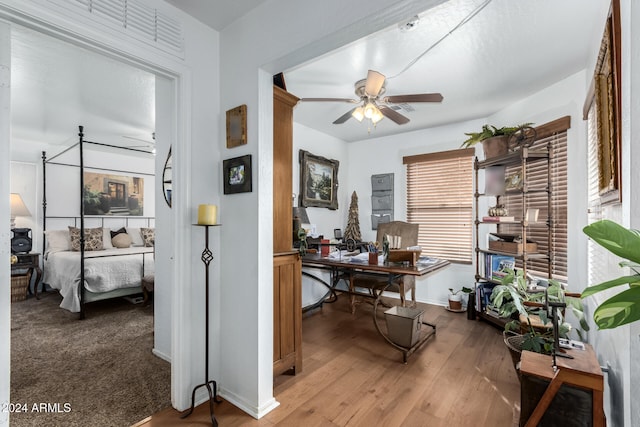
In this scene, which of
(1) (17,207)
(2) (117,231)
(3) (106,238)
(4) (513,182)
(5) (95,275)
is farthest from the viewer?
(2) (117,231)

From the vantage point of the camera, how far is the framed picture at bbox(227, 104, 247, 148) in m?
1.97

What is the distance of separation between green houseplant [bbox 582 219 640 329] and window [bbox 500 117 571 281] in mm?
2882

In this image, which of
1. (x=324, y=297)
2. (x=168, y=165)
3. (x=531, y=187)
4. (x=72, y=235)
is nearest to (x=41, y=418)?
(x=168, y=165)

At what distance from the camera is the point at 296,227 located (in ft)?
11.7

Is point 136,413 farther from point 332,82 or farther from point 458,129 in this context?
point 458,129

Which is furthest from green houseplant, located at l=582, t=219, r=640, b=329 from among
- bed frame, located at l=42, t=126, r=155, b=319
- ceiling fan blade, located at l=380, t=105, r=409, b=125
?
bed frame, located at l=42, t=126, r=155, b=319

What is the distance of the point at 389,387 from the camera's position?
7.11 ft

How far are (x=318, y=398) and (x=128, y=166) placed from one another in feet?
19.3

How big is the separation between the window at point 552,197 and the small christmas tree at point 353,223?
2319 mm

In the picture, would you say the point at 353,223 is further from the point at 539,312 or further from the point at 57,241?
the point at 57,241

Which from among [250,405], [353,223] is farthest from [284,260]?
[353,223]

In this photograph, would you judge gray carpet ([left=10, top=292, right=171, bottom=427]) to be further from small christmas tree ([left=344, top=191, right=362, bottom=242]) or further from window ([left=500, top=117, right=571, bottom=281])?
window ([left=500, top=117, right=571, bottom=281])

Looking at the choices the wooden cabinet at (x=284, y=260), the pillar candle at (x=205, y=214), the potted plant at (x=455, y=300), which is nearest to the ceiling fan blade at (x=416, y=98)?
the wooden cabinet at (x=284, y=260)

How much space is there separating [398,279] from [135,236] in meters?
4.96
